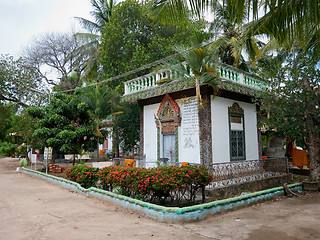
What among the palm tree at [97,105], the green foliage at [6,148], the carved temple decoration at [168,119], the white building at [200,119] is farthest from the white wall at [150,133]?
the green foliage at [6,148]

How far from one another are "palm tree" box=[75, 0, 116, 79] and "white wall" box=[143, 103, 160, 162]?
31.7 feet

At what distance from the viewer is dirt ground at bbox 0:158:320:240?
518 centimetres

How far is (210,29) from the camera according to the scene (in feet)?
58.7

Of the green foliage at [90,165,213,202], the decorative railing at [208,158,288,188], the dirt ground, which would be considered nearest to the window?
the decorative railing at [208,158,288,188]

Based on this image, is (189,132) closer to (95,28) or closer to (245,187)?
(245,187)

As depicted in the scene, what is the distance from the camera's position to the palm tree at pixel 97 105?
14939mm

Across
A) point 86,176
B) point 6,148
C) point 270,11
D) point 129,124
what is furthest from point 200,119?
point 6,148

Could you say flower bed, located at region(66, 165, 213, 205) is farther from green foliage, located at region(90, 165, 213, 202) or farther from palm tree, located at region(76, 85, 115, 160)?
palm tree, located at region(76, 85, 115, 160)

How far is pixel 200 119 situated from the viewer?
1079cm

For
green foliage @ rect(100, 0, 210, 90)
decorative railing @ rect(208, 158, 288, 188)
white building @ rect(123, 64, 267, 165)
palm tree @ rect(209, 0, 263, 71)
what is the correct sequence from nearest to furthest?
1. decorative railing @ rect(208, 158, 288, 188)
2. white building @ rect(123, 64, 267, 165)
3. palm tree @ rect(209, 0, 263, 71)
4. green foliage @ rect(100, 0, 210, 90)

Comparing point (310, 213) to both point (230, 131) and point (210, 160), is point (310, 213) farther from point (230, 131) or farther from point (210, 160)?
point (230, 131)

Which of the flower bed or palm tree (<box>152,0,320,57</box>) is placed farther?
the flower bed

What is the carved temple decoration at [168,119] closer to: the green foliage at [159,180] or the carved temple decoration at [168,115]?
the carved temple decoration at [168,115]

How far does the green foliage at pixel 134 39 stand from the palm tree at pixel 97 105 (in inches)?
79.9
